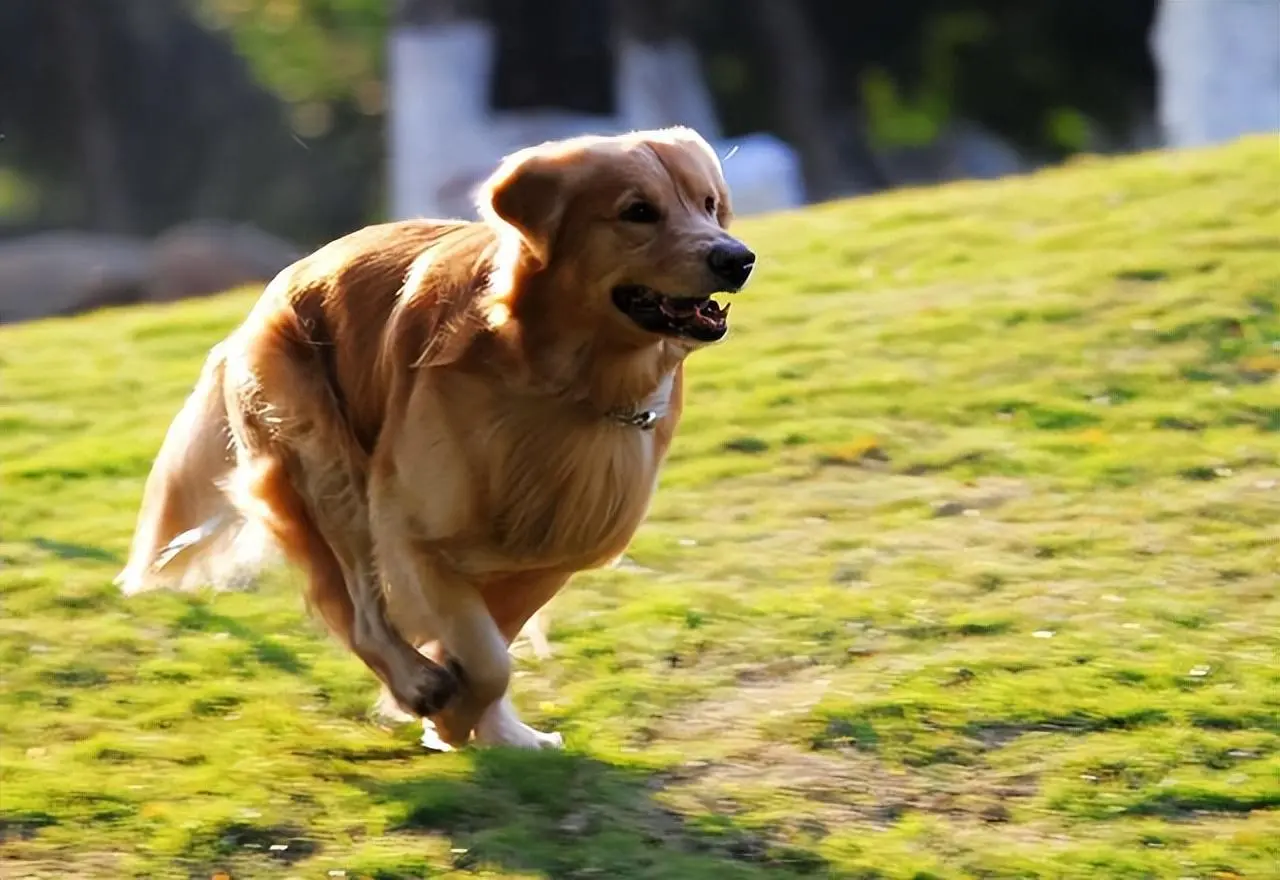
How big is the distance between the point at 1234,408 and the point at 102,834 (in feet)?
19.2

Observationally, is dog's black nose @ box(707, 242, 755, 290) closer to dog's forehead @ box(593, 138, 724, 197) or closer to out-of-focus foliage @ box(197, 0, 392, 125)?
dog's forehead @ box(593, 138, 724, 197)

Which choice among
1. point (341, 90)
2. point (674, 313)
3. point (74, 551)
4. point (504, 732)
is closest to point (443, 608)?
point (504, 732)

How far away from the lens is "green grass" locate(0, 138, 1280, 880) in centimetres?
512

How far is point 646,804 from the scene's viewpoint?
5.27m

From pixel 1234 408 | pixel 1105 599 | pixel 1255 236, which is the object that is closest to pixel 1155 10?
pixel 1255 236

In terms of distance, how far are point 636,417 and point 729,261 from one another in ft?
2.13

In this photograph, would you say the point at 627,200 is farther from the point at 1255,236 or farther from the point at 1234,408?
the point at 1255,236

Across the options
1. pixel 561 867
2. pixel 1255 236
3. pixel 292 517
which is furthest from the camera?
pixel 1255 236

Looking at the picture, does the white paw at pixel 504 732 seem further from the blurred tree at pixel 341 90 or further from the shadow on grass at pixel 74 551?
the blurred tree at pixel 341 90

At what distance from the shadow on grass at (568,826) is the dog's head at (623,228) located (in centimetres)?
119

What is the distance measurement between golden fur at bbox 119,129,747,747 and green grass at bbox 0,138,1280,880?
1.36 ft

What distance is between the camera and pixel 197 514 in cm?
637

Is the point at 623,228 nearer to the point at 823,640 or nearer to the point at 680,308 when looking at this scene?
the point at 680,308

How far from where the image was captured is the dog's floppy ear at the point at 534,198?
16.9ft
